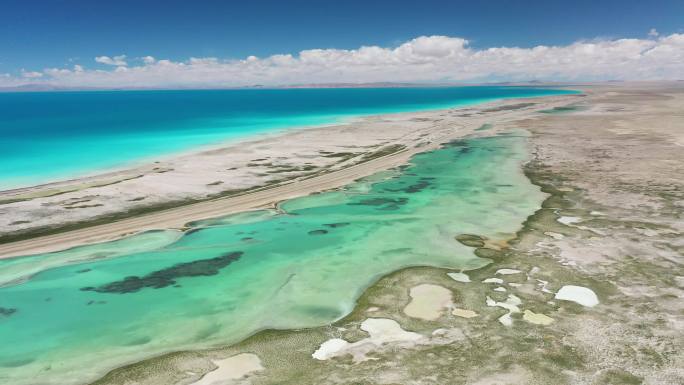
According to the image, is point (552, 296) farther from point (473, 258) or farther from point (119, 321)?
point (119, 321)

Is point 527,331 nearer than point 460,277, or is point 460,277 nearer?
point 527,331

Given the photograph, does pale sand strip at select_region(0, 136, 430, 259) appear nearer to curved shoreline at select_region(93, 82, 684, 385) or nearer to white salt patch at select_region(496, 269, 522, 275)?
curved shoreline at select_region(93, 82, 684, 385)

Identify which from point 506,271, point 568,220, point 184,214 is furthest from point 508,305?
point 184,214

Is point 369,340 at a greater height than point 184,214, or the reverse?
point 184,214

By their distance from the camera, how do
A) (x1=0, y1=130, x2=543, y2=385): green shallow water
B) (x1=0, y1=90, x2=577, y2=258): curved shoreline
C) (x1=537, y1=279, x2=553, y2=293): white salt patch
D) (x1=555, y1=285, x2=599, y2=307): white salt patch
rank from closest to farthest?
(x1=0, y1=130, x2=543, y2=385): green shallow water
(x1=555, y1=285, x2=599, y2=307): white salt patch
(x1=537, y1=279, x2=553, y2=293): white salt patch
(x1=0, y1=90, x2=577, y2=258): curved shoreline

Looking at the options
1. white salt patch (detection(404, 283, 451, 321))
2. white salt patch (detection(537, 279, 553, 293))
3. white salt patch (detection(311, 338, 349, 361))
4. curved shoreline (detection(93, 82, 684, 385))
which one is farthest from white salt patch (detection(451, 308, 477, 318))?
white salt patch (detection(311, 338, 349, 361))

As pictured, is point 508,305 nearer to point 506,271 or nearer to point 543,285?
point 543,285

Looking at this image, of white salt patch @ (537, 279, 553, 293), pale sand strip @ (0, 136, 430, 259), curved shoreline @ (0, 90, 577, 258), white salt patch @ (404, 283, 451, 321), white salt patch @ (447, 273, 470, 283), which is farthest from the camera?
curved shoreline @ (0, 90, 577, 258)
